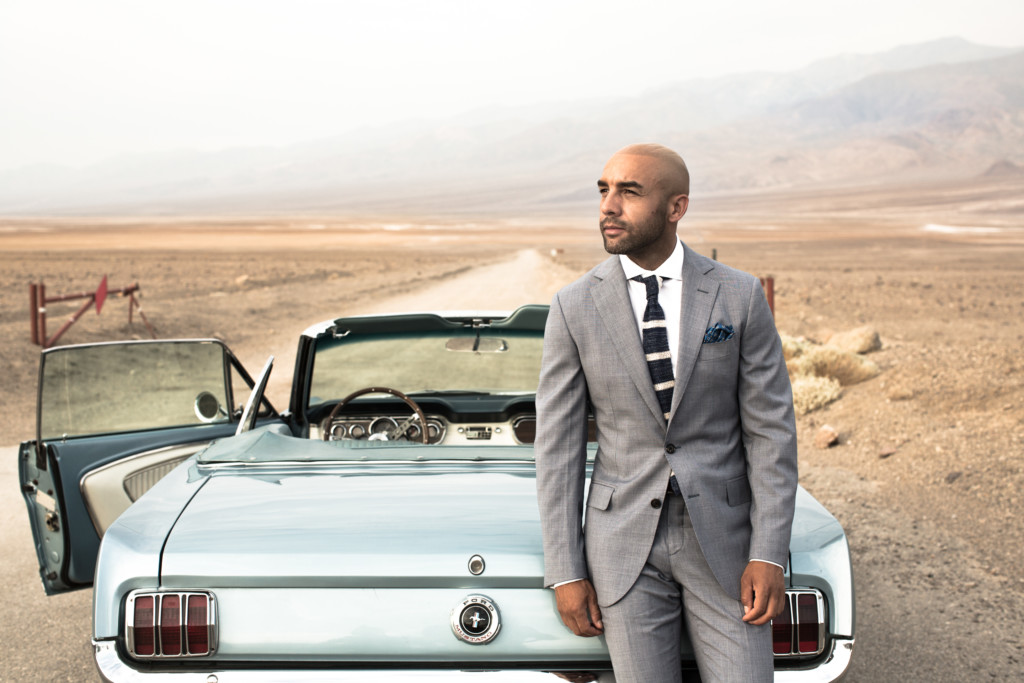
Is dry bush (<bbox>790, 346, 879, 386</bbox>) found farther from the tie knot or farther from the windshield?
the tie knot

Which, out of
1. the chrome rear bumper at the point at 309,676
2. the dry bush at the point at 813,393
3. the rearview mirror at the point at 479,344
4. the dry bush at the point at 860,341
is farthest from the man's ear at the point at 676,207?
the dry bush at the point at 860,341

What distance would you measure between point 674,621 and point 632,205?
3.08 ft

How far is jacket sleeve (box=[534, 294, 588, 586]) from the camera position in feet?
6.70

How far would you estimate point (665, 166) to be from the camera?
6.61 feet

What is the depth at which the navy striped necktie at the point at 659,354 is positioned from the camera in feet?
6.63

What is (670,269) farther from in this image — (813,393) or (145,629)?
(813,393)

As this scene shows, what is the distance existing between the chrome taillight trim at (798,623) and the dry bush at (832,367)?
7.88 m

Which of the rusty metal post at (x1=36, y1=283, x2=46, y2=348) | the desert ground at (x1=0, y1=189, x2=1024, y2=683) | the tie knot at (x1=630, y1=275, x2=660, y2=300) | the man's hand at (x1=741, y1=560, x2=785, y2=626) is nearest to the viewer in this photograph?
the man's hand at (x1=741, y1=560, x2=785, y2=626)

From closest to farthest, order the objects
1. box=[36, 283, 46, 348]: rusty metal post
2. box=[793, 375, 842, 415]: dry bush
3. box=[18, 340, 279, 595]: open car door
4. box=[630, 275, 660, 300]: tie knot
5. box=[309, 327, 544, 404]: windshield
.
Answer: box=[630, 275, 660, 300]: tie knot < box=[18, 340, 279, 595]: open car door < box=[793, 375, 842, 415]: dry bush < box=[309, 327, 544, 404]: windshield < box=[36, 283, 46, 348]: rusty metal post

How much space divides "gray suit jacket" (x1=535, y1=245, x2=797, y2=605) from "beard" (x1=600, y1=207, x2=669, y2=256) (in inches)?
2.6

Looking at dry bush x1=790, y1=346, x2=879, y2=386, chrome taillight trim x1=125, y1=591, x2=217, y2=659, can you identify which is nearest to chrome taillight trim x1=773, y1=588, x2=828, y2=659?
chrome taillight trim x1=125, y1=591, x2=217, y2=659

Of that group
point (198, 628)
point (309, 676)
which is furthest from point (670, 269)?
point (198, 628)

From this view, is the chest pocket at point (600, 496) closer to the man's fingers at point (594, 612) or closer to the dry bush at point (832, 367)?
the man's fingers at point (594, 612)

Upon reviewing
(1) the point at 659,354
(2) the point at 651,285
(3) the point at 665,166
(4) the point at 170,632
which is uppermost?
(3) the point at 665,166
